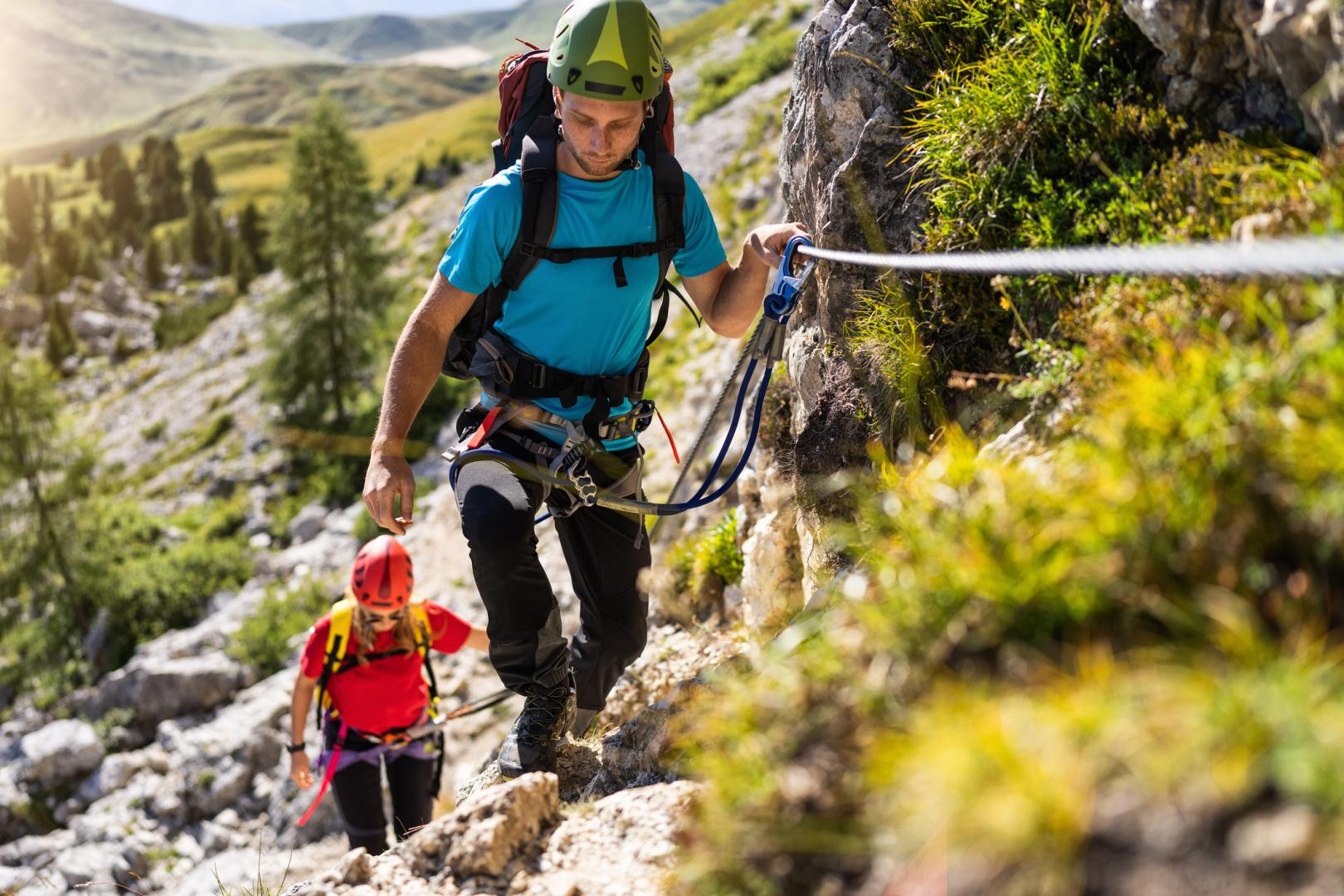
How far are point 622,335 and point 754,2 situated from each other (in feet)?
188

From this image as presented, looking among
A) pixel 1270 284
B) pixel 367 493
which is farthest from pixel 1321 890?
pixel 367 493

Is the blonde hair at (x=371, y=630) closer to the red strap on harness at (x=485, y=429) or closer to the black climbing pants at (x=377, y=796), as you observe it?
the black climbing pants at (x=377, y=796)

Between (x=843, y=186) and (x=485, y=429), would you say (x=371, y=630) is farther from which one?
(x=843, y=186)

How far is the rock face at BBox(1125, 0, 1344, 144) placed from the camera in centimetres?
287

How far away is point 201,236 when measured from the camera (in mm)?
110125

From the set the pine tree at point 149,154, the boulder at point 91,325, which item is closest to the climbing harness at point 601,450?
the boulder at point 91,325

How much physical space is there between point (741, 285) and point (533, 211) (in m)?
1.40

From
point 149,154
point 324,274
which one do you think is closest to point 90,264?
point 149,154

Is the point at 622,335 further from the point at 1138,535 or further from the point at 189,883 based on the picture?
the point at 189,883

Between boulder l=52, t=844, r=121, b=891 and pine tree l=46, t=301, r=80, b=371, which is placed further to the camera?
pine tree l=46, t=301, r=80, b=371

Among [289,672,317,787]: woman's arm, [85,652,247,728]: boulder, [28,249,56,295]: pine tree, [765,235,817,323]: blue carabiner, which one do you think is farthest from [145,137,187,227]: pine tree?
[765,235,817,323]: blue carabiner

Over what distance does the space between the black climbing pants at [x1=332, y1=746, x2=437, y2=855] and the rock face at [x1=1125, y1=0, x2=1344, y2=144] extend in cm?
719

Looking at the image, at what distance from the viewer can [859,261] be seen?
4.02 m

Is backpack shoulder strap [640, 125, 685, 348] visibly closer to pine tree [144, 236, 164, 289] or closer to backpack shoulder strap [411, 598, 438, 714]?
backpack shoulder strap [411, 598, 438, 714]
